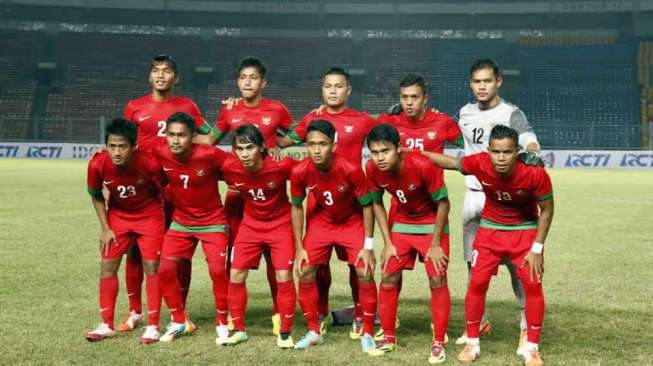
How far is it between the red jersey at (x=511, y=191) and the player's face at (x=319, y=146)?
103 centimetres

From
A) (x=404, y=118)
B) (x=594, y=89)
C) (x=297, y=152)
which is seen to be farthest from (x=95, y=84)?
(x=404, y=118)

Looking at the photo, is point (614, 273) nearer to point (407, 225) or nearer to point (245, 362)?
point (407, 225)

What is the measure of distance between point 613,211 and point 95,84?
34196mm

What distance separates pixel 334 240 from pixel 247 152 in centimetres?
100

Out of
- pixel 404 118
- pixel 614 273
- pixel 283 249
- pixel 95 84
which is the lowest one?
pixel 614 273

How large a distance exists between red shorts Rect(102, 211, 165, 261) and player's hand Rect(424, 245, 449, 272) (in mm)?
2311

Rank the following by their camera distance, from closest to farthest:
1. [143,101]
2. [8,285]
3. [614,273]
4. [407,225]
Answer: [407,225] → [143,101] → [8,285] → [614,273]

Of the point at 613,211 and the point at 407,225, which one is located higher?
the point at 407,225

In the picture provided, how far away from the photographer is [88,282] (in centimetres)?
838

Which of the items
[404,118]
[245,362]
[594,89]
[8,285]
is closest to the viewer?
[245,362]

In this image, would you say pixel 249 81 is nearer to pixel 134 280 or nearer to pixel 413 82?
pixel 413 82

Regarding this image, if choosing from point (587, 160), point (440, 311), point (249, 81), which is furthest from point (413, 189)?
point (587, 160)

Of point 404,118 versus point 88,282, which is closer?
point 404,118

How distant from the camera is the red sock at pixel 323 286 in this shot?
6.75 m
